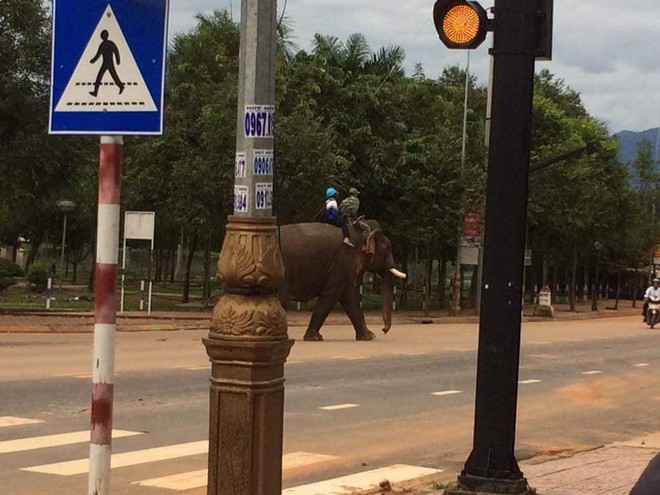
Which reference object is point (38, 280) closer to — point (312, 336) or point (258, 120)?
point (312, 336)

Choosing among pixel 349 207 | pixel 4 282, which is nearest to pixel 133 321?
pixel 349 207

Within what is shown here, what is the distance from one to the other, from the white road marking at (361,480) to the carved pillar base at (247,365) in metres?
3.47

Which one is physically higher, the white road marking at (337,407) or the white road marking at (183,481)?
the white road marking at (337,407)

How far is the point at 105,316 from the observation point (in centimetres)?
504

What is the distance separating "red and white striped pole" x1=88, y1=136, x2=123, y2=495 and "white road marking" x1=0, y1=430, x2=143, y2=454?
4.87m

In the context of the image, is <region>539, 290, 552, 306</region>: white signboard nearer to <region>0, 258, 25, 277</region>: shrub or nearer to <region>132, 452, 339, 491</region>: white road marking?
<region>0, 258, 25, 277</region>: shrub

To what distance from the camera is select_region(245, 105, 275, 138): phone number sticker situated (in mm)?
5172

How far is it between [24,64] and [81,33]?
2206cm

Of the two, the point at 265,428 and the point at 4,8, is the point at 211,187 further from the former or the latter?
the point at 265,428

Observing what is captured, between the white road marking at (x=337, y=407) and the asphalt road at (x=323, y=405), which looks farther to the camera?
the white road marking at (x=337, y=407)

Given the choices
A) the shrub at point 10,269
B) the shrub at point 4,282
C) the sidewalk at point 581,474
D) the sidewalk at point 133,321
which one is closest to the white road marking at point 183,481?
the sidewalk at point 581,474

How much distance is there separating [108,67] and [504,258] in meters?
3.31

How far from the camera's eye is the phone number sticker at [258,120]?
5.17m

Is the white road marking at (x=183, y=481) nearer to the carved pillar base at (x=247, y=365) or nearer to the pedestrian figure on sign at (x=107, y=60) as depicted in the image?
the carved pillar base at (x=247, y=365)
